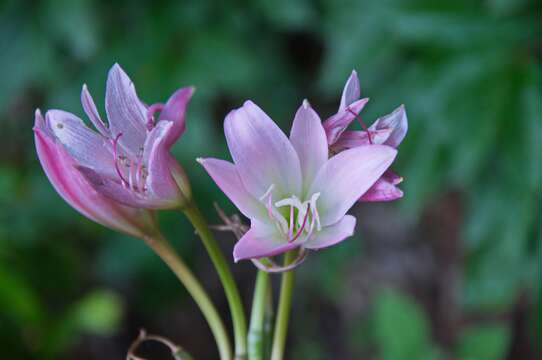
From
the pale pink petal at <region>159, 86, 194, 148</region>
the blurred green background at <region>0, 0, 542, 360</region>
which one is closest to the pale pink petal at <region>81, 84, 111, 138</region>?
the pale pink petal at <region>159, 86, 194, 148</region>

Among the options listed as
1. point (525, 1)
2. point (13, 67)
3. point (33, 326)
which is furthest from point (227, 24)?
point (33, 326)

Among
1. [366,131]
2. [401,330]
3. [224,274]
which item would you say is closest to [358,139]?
[366,131]

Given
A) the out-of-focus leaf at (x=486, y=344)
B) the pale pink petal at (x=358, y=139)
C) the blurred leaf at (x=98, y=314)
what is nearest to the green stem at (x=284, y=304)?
the pale pink petal at (x=358, y=139)

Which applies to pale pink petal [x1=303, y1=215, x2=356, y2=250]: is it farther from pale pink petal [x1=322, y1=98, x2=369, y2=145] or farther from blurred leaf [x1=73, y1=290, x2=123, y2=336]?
blurred leaf [x1=73, y1=290, x2=123, y2=336]

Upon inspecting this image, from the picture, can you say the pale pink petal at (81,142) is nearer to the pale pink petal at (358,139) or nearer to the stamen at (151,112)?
the stamen at (151,112)

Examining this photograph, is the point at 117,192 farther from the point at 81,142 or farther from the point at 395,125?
the point at 395,125

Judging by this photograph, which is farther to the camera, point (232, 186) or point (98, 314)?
point (98, 314)

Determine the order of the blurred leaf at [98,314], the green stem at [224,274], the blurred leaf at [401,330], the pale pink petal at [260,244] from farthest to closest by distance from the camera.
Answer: the blurred leaf at [98,314], the blurred leaf at [401,330], the green stem at [224,274], the pale pink petal at [260,244]
